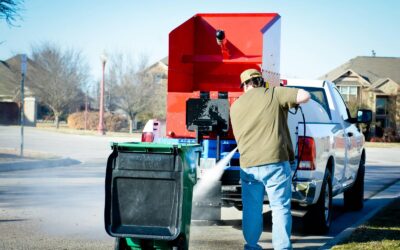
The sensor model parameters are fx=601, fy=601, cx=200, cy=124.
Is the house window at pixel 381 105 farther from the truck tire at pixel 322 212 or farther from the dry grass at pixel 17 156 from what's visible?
the truck tire at pixel 322 212

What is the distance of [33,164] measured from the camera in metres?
15.6

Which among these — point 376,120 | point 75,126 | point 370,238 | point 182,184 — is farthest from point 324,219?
point 376,120

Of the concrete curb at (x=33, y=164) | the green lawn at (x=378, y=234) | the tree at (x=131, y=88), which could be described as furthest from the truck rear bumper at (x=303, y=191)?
the tree at (x=131, y=88)

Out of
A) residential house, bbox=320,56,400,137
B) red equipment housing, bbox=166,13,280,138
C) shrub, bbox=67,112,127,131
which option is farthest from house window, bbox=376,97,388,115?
red equipment housing, bbox=166,13,280,138

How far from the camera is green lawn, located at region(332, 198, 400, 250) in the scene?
6578mm

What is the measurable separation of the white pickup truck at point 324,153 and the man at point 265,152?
135 cm

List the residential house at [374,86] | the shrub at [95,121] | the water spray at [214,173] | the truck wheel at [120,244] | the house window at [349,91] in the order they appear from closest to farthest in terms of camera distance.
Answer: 1. the truck wheel at [120,244]
2. the water spray at [214,173]
3. the shrub at [95,121]
4. the residential house at [374,86]
5. the house window at [349,91]

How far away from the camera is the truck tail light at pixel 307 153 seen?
7078mm

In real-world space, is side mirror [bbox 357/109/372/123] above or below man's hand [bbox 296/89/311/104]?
below

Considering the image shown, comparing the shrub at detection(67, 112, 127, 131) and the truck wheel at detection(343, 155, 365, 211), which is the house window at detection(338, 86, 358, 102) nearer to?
the shrub at detection(67, 112, 127, 131)

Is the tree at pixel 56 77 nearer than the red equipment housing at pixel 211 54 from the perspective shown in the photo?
No

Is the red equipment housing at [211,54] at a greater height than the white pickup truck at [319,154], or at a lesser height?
greater

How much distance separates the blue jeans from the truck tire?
1956 mm

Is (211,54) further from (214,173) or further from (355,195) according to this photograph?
(355,195)
